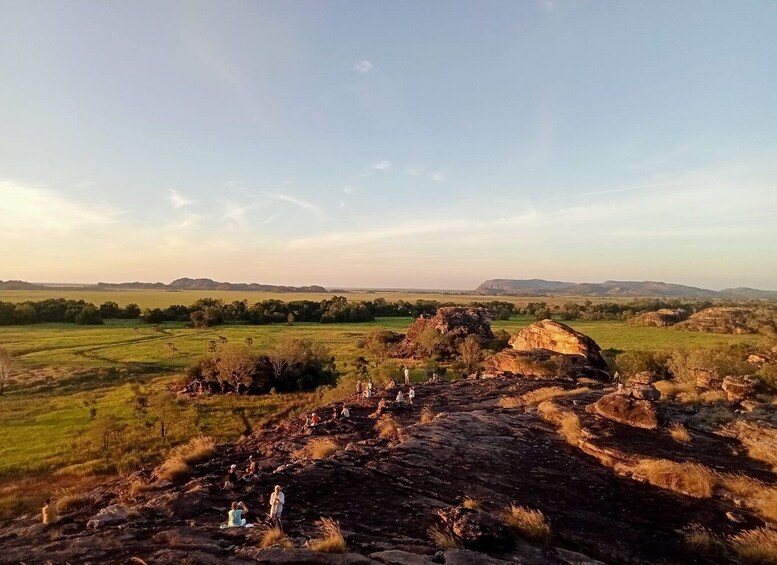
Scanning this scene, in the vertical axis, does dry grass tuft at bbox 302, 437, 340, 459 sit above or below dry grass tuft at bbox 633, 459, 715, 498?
below

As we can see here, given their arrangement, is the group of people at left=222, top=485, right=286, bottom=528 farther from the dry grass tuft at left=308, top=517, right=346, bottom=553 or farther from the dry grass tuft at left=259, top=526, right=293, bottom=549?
the dry grass tuft at left=308, top=517, right=346, bottom=553

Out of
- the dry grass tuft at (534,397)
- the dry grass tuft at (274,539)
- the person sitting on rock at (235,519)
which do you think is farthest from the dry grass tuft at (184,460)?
the dry grass tuft at (534,397)

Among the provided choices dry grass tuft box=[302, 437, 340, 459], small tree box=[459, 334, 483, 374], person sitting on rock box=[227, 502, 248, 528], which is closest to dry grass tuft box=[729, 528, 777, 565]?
person sitting on rock box=[227, 502, 248, 528]

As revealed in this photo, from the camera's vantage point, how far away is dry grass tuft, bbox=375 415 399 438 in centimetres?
2050

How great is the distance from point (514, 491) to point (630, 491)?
368cm

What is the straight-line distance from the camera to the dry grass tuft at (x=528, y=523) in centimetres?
1157

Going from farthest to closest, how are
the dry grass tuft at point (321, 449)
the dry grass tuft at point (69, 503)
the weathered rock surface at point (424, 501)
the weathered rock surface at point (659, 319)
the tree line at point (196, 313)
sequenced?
the weathered rock surface at point (659, 319)
the tree line at point (196, 313)
the dry grass tuft at point (321, 449)
the dry grass tuft at point (69, 503)
the weathered rock surface at point (424, 501)

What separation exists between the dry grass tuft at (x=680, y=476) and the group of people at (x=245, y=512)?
11.7 meters

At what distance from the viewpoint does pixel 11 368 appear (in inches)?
2485

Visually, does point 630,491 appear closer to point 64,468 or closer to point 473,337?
point 64,468

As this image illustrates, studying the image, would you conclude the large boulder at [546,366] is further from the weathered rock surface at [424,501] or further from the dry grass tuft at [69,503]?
the dry grass tuft at [69,503]

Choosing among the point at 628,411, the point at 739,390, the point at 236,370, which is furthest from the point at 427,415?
the point at 236,370

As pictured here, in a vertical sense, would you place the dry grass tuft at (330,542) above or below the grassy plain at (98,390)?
above

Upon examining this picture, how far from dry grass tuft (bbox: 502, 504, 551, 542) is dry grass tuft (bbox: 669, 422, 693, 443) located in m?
8.73
